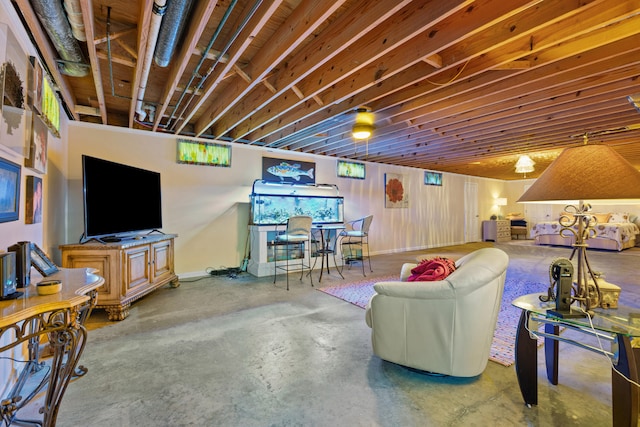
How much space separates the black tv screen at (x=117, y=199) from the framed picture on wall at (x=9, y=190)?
105cm

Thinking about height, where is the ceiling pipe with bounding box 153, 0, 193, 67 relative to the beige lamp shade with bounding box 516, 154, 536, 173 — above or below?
above

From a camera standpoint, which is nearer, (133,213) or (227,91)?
(227,91)

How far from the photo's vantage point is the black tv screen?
2863mm

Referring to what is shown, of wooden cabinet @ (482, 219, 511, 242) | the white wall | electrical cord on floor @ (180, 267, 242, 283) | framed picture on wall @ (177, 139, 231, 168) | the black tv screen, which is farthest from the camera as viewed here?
wooden cabinet @ (482, 219, 511, 242)

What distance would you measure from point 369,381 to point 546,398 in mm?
1055

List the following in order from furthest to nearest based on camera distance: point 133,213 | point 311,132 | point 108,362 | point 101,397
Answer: point 311,132, point 133,213, point 108,362, point 101,397

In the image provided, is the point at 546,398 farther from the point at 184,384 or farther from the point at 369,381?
the point at 184,384

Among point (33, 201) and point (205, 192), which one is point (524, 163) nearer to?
point (205, 192)

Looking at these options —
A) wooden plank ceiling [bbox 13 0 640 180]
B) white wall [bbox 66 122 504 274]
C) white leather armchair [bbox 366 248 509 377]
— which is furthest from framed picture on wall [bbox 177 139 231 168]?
white leather armchair [bbox 366 248 509 377]

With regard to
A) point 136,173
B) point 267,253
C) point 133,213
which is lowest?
point 267,253

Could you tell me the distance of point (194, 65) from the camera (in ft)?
9.15

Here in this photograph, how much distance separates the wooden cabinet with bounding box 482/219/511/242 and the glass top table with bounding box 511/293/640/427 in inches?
357

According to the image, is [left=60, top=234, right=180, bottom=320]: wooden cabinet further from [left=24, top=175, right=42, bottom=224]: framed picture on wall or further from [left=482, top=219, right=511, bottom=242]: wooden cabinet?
[left=482, top=219, right=511, bottom=242]: wooden cabinet

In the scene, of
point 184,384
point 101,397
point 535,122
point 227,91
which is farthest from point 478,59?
point 101,397
